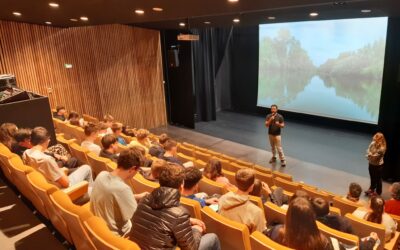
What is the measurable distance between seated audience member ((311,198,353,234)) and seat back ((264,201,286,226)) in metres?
0.34

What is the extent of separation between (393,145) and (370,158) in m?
1.18

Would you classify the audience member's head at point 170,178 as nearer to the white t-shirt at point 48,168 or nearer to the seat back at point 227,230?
the seat back at point 227,230

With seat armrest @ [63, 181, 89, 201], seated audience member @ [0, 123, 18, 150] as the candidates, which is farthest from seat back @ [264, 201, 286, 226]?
seated audience member @ [0, 123, 18, 150]

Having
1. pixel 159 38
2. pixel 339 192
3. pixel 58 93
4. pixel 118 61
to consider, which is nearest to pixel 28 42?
pixel 58 93

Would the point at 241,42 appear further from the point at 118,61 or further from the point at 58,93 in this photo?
the point at 58,93

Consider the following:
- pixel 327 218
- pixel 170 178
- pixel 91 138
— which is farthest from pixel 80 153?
pixel 327 218

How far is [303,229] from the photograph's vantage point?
2.11 meters

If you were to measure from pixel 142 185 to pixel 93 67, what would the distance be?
24.4 ft

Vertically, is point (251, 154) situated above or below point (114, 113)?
below

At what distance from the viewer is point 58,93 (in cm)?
907

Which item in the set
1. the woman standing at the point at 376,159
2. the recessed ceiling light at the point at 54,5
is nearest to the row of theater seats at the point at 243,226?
the woman standing at the point at 376,159

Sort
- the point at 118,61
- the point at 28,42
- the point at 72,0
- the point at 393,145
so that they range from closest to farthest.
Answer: the point at 72,0, the point at 393,145, the point at 28,42, the point at 118,61

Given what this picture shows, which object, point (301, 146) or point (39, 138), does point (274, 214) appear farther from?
point (301, 146)

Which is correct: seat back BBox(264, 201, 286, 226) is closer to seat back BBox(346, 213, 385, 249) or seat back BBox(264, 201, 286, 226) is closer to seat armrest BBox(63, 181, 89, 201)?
seat back BBox(346, 213, 385, 249)
